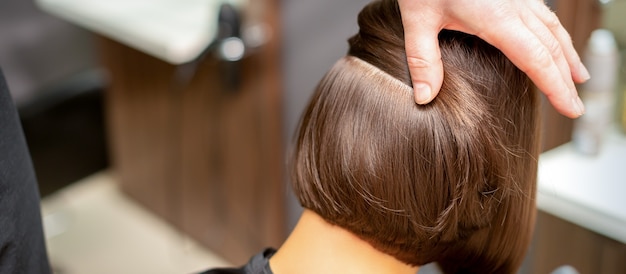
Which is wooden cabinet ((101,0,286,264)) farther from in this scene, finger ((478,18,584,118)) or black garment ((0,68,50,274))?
finger ((478,18,584,118))

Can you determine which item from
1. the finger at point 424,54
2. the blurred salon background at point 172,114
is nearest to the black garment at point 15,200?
the finger at point 424,54

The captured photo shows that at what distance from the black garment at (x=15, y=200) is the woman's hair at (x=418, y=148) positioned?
0.37 metres

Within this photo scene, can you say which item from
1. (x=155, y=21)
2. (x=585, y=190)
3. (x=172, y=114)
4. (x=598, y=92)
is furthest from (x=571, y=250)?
(x=172, y=114)

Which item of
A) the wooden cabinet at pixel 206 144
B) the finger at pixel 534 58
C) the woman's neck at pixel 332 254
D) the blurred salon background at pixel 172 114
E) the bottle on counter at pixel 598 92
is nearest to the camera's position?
the finger at pixel 534 58

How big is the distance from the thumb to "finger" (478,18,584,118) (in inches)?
2.6

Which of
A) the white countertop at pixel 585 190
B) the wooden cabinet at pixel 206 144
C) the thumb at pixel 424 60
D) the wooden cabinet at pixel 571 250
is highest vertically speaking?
the thumb at pixel 424 60

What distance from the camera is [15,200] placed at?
1093 mm

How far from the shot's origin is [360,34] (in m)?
1.08

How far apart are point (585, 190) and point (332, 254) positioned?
0.55 m

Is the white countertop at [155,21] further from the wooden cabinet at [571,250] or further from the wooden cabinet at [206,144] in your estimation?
the wooden cabinet at [571,250]

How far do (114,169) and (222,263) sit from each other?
0.65 m

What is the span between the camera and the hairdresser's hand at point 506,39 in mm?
915

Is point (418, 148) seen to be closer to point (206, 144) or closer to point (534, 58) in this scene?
point (534, 58)

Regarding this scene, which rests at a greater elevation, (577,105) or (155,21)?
(577,105)
